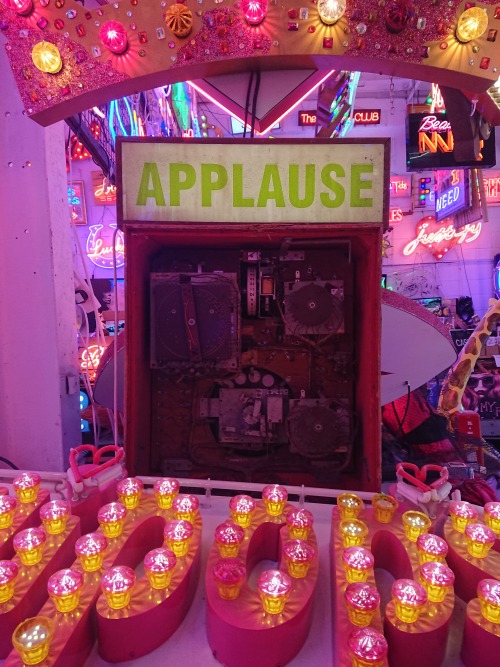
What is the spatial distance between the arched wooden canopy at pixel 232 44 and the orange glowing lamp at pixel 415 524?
63.6 inches

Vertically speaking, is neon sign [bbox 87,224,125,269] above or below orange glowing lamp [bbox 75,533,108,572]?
above

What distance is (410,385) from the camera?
2.95 metres

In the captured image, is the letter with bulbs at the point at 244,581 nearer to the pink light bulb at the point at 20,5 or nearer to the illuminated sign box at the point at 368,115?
the pink light bulb at the point at 20,5

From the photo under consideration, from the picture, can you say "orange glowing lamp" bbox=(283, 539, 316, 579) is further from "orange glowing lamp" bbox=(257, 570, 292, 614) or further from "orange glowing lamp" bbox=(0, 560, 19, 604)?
"orange glowing lamp" bbox=(0, 560, 19, 604)

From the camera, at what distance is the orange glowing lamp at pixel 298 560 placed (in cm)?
103

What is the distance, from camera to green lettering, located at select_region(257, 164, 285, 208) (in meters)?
1.83

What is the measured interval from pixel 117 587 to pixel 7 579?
10.2 inches

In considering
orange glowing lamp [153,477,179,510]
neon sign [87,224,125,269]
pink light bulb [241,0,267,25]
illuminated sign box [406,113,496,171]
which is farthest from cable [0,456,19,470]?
neon sign [87,224,125,269]

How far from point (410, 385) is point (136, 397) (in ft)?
6.25

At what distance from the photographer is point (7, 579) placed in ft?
3.10

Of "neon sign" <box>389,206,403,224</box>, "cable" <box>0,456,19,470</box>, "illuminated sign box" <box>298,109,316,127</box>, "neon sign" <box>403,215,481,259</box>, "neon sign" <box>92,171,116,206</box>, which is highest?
"illuminated sign box" <box>298,109,316,127</box>

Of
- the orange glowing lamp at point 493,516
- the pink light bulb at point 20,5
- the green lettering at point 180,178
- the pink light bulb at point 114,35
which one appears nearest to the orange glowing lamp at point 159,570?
the orange glowing lamp at point 493,516

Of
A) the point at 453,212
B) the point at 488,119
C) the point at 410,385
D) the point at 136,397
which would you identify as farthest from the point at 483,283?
the point at 136,397

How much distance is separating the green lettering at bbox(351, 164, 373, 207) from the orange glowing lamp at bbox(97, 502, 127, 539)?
1515mm
